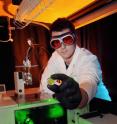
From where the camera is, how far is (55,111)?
145 centimetres

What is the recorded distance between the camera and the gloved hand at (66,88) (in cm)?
75

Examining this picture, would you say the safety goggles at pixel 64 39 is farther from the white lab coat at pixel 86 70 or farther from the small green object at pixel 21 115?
the small green object at pixel 21 115

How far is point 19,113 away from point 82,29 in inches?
28.2

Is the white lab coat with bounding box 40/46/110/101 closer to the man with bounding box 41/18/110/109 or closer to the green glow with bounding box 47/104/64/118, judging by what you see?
the man with bounding box 41/18/110/109

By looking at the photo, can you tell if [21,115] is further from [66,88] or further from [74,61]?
[66,88]

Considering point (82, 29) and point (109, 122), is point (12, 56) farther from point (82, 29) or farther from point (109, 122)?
point (109, 122)

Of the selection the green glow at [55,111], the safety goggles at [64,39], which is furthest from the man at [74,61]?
the green glow at [55,111]

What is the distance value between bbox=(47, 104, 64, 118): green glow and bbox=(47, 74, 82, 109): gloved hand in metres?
0.64

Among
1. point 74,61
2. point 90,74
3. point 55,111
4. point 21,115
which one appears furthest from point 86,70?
point 21,115

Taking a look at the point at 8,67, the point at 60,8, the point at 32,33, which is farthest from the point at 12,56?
the point at 60,8

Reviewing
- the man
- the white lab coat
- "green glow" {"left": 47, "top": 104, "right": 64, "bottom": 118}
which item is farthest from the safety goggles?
"green glow" {"left": 47, "top": 104, "right": 64, "bottom": 118}

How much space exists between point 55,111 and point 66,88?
73cm

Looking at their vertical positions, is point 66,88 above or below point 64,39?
below

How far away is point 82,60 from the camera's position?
4.54 feet
